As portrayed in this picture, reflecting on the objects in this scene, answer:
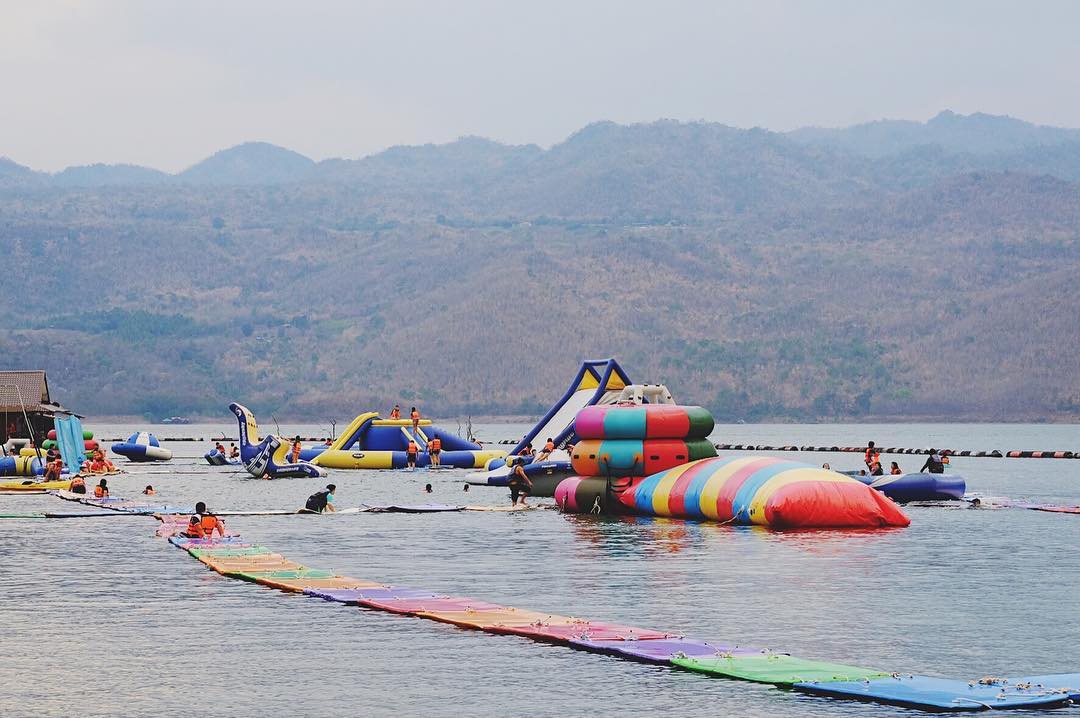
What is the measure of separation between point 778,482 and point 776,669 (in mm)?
23445

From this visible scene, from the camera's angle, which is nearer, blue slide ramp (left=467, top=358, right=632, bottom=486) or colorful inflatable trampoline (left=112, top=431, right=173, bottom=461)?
blue slide ramp (left=467, top=358, right=632, bottom=486)

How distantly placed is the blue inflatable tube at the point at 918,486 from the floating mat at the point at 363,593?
1237 inches

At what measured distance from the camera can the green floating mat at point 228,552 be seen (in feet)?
122

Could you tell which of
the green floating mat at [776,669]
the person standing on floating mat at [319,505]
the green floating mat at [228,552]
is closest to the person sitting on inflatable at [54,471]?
the person standing on floating mat at [319,505]

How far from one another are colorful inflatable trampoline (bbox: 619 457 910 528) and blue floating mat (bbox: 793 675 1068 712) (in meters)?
22.9

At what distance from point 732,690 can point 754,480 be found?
1001 inches

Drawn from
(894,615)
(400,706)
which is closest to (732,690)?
(400,706)

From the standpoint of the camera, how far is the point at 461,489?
72.4 metres

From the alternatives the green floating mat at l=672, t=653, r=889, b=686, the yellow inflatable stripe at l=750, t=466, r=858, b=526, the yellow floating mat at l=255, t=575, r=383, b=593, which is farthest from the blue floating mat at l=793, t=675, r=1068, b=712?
the yellow inflatable stripe at l=750, t=466, r=858, b=526

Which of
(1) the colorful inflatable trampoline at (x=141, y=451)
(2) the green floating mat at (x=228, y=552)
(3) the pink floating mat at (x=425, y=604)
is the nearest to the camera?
(3) the pink floating mat at (x=425, y=604)

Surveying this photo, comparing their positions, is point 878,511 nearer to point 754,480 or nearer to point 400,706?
point 754,480

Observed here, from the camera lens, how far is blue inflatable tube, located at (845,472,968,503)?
58562 millimetres

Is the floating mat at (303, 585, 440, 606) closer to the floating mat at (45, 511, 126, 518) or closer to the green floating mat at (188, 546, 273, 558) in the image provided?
the green floating mat at (188, 546, 273, 558)

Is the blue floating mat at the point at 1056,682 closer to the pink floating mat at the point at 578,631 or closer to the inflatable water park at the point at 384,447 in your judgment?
the pink floating mat at the point at 578,631
